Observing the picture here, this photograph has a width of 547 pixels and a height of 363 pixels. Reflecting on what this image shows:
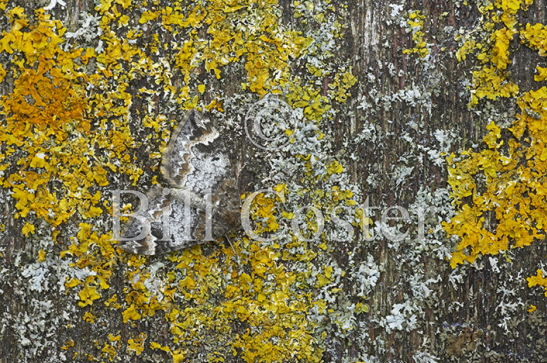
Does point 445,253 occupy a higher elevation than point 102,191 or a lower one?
lower

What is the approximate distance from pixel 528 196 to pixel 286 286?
0.75 meters

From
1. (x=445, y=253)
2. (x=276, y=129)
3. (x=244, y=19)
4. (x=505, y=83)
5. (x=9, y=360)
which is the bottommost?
(x=9, y=360)

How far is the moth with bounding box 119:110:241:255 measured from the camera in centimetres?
122

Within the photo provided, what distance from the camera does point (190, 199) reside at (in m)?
1.23

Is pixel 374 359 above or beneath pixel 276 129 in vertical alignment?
beneath

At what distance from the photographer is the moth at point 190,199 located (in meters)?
1.22

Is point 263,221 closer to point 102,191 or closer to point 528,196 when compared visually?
point 102,191

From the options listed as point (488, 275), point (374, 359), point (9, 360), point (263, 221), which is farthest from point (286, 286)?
point (9, 360)

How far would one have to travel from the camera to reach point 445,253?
127 centimetres

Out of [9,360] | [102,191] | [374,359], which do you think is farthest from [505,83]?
[9,360]

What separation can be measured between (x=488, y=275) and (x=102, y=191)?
3.87 ft

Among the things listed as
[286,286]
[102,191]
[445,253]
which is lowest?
[286,286]

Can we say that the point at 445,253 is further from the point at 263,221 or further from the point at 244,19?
the point at 244,19

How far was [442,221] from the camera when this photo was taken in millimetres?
1265
